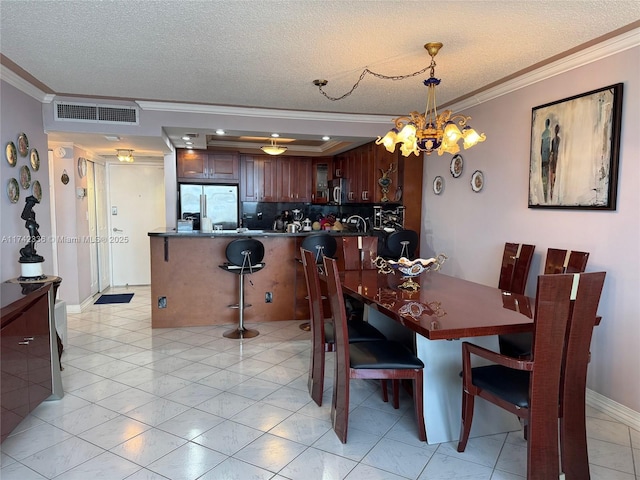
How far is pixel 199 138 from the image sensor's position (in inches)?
202

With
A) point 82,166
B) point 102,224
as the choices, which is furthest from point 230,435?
point 102,224

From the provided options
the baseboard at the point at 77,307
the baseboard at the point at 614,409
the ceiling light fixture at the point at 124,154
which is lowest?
the baseboard at the point at 614,409

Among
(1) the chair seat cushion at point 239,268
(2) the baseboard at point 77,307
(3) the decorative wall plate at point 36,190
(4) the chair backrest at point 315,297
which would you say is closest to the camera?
(4) the chair backrest at point 315,297

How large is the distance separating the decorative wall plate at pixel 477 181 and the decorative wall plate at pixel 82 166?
464 centimetres

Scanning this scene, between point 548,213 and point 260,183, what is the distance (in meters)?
4.86

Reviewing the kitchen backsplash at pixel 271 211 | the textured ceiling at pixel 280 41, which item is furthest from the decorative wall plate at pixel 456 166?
the kitchen backsplash at pixel 271 211

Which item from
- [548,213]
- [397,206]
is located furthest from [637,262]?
[397,206]

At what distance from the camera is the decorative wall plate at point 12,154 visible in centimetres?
315

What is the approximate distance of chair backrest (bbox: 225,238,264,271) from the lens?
402cm

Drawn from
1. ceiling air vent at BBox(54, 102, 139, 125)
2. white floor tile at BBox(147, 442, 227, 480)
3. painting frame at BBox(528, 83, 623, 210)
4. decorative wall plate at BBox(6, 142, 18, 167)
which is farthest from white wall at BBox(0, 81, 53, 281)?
painting frame at BBox(528, 83, 623, 210)

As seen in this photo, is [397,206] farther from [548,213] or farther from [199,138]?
[199,138]

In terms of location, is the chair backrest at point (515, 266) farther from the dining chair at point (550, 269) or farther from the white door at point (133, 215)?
the white door at point (133, 215)

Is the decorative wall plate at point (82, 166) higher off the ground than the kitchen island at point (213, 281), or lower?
higher

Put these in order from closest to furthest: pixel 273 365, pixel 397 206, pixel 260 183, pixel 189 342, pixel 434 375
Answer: pixel 434 375
pixel 273 365
pixel 189 342
pixel 397 206
pixel 260 183
